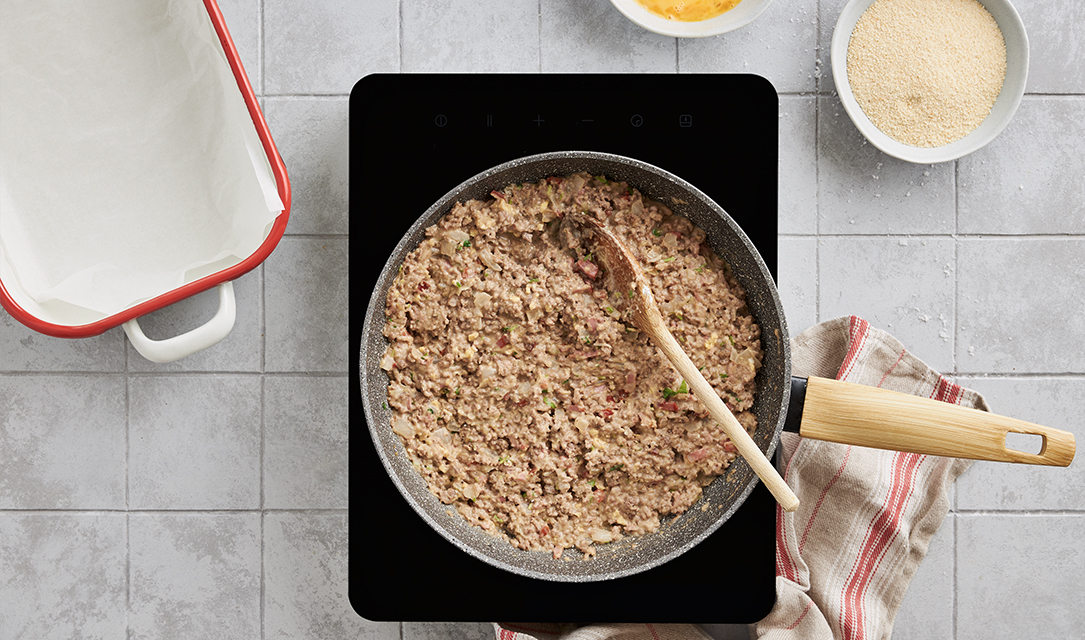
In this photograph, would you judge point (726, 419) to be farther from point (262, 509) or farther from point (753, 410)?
point (262, 509)

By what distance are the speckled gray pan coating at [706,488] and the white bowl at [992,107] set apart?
1.02 feet

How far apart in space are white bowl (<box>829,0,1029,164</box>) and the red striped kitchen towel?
0.24 m

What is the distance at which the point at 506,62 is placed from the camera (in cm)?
95

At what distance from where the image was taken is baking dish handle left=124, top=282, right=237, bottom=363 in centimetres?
83

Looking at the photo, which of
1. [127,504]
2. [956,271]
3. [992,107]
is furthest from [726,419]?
[127,504]

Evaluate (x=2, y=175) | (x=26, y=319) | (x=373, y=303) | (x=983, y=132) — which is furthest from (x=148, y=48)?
(x=983, y=132)

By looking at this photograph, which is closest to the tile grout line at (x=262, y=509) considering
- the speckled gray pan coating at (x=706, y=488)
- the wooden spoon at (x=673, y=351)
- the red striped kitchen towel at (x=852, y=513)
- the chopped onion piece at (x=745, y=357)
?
the speckled gray pan coating at (x=706, y=488)

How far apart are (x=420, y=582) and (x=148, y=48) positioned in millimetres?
809

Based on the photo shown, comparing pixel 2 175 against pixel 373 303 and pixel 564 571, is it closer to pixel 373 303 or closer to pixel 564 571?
pixel 373 303

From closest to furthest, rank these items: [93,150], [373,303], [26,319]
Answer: [373,303], [26,319], [93,150]

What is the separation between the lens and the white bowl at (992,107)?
2.96ft

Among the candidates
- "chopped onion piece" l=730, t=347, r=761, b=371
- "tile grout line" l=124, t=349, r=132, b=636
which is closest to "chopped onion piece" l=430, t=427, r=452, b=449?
"chopped onion piece" l=730, t=347, r=761, b=371

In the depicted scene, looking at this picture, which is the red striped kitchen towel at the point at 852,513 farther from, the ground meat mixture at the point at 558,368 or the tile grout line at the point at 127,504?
the tile grout line at the point at 127,504

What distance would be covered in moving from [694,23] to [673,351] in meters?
0.48
